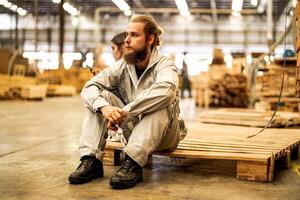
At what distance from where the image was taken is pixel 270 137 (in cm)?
415

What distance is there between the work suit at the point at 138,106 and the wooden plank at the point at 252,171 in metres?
0.56

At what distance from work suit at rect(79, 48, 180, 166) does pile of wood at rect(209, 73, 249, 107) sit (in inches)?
376

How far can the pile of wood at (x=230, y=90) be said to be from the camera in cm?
1233

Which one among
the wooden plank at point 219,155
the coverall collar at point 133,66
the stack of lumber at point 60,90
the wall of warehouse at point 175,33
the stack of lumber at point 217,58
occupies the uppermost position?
the wall of warehouse at point 175,33

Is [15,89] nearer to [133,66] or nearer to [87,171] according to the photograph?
[133,66]

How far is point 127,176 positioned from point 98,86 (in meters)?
0.84

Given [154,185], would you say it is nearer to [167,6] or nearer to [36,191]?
[36,191]

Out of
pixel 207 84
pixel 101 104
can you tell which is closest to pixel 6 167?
pixel 101 104

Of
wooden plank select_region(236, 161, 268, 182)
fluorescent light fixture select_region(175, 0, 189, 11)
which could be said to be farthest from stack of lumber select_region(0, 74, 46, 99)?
wooden plank select_region(236, 161, 268, 182)

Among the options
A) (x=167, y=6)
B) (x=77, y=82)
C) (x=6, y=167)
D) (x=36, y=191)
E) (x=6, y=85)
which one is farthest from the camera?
(x=167, y=6)

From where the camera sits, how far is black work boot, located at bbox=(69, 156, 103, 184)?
2.72 m

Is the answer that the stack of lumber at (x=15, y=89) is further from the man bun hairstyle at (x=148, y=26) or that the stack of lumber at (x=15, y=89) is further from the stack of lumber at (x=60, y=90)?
the man bun hairstyle at (x=148, y=26)

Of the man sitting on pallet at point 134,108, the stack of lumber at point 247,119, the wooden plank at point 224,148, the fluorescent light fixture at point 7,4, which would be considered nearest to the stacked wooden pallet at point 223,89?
the stack of lumber at point 247,119

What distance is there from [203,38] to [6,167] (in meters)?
27.5
